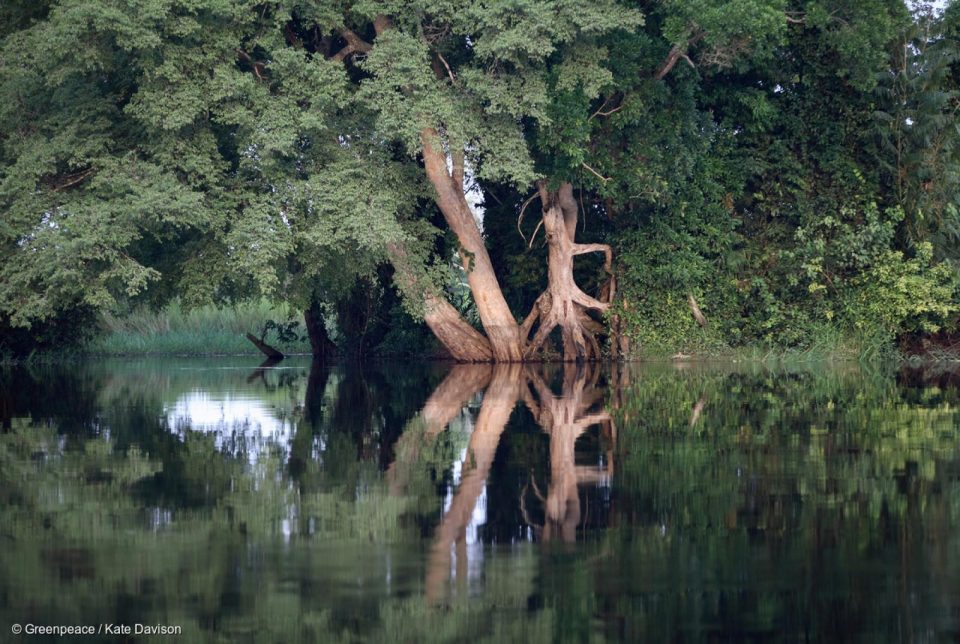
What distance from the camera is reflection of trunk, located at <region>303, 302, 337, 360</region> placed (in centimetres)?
3475

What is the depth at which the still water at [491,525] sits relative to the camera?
427cm

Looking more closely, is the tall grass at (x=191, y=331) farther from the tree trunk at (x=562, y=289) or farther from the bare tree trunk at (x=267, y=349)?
the tree trunk at (x=562, y=289)

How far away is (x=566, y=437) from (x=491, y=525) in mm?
4217

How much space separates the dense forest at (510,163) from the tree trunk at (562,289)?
67 mm

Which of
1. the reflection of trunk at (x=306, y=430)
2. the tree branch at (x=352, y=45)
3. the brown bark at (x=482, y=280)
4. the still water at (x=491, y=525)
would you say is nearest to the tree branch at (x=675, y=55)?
the brown bark at (x=482, y=280)

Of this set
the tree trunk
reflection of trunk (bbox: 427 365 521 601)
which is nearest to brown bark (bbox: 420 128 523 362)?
the tree trunk

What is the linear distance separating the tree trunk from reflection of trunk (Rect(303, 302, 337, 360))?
8423 millimetres

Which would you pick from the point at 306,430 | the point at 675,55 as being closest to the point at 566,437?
the point at 306,430

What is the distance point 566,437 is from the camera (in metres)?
10.1

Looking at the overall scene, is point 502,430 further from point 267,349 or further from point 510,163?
point 267,349

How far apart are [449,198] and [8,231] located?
29.3 feet

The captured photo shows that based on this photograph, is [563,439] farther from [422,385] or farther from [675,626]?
[422,385]

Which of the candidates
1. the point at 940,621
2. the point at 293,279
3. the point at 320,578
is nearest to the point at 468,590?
the point at 320,578

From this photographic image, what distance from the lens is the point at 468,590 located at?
4.62 metres
